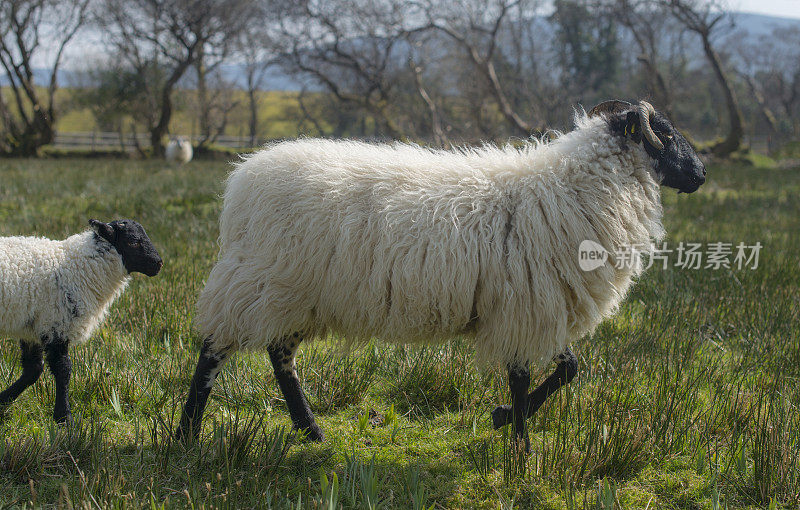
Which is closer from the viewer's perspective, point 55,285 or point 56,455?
point 56,455

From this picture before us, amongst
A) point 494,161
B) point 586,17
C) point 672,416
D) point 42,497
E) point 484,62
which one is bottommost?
point 42,497

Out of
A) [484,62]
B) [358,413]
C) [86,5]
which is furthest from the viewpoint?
[86,5]

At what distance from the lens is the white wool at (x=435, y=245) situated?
2.97m

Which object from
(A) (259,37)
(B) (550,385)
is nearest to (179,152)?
(A) (259,37)

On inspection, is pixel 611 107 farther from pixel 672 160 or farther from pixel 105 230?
pixel 105 230

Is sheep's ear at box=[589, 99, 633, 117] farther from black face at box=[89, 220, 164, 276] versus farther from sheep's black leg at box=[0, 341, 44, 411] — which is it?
sheep's black leg at box=[0, 341, 44, 411]

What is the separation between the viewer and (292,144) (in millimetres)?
3482

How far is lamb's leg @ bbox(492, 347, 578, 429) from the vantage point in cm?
322

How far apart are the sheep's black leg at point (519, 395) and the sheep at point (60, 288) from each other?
7.02 feet

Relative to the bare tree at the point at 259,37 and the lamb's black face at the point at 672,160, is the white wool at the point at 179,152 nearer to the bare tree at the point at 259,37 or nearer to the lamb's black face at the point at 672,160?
the bare tree at the point at 259,37

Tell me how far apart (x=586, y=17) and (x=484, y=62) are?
13.6 meters

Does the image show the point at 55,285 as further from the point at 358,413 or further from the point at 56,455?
the point at 358,413

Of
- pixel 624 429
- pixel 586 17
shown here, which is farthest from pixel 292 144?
pixel 586 17

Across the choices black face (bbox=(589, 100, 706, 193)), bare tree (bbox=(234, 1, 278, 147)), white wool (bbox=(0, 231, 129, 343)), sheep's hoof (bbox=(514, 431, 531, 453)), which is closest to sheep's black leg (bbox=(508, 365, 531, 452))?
sheep's hoof (bbox=(514, 431, 531, 453))
